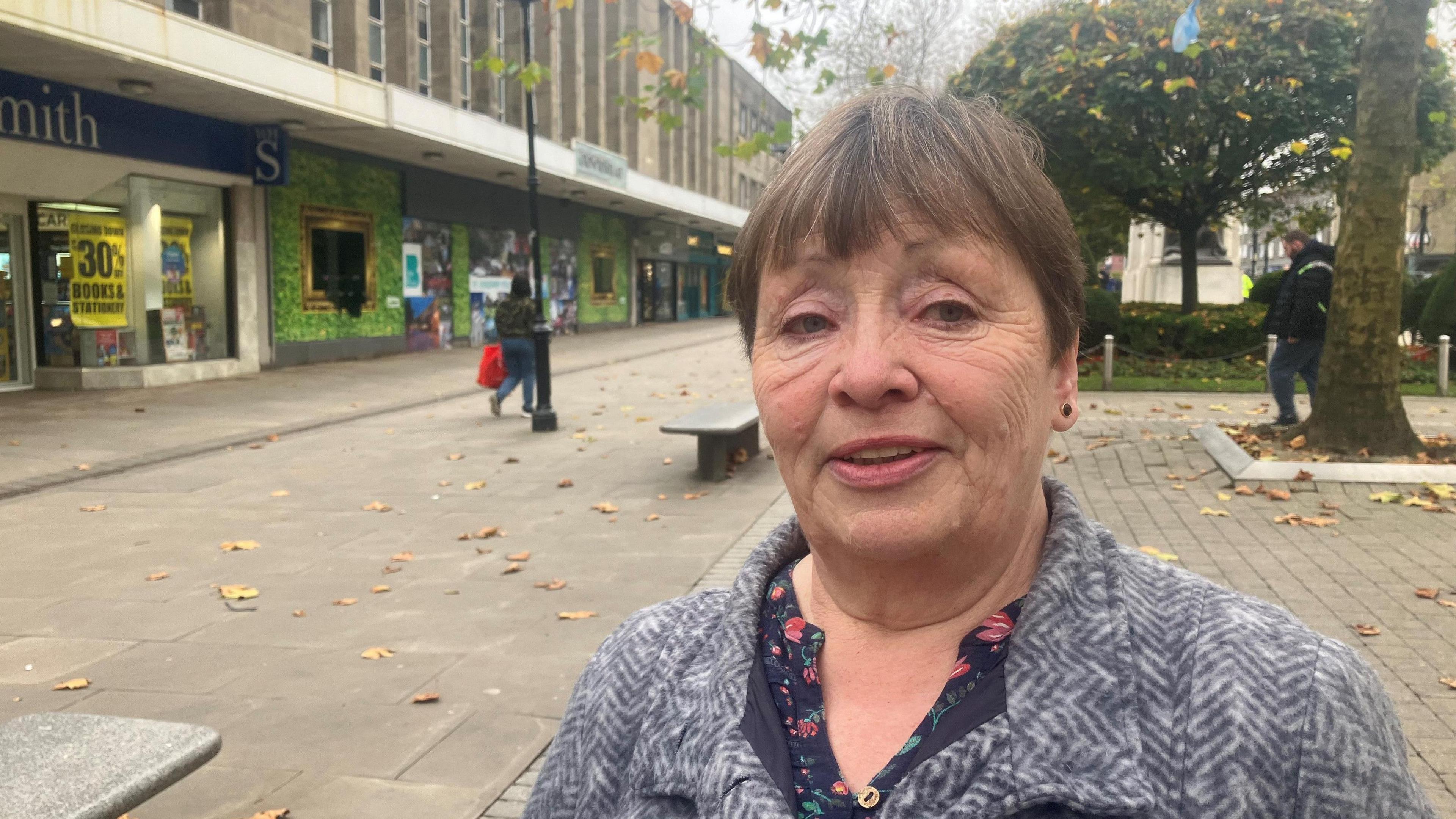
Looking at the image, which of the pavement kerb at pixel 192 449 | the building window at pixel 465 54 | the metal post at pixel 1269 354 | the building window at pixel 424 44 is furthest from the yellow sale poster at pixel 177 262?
the metal post at pixel 1269 354

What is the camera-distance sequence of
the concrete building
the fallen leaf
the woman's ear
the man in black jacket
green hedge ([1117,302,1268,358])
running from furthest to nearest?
green hedge ([1117,302,1268,358]), the concrete building, the man in black jacket, the fallen leaf, the woman's ear

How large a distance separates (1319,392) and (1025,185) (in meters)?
8.82

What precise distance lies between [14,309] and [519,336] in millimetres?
8043

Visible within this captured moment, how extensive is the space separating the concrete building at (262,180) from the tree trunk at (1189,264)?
10.9 m

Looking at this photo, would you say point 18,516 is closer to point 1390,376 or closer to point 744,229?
point 744,229

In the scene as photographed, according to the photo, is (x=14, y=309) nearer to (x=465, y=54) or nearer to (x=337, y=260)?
(x=337, y=260)

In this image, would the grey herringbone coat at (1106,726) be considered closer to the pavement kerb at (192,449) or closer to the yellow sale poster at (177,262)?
the pavement kerb at (192,449)

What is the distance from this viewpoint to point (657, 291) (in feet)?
147

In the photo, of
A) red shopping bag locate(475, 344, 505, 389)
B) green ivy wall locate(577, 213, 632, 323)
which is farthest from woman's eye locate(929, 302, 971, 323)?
green ivy wall locate(577, 213, 632, 323)

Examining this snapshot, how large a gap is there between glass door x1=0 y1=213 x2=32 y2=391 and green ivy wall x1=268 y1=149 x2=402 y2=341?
4595 mm

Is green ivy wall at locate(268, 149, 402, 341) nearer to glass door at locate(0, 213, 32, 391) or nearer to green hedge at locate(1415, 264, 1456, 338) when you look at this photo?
glass door at locate(0, 213, 32, 391)

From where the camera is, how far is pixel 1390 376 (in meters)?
8.73

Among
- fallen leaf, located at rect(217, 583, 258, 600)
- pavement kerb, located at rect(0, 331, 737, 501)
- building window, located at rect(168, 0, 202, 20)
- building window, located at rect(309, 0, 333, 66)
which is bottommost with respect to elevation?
fallen leaf, located at rect(217, 583, 258, 600)

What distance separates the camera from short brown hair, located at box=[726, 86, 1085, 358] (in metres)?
1.34
